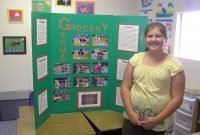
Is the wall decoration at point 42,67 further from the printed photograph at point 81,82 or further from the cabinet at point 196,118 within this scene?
the cabinet at point 196,118

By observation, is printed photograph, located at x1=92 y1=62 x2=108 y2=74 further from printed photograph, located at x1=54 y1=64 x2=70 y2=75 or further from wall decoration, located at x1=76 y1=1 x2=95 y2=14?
wall decoration, located at x1=76 y1=1 x2=95 y2=14

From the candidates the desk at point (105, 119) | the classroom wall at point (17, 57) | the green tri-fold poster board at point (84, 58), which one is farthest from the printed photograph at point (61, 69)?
the classroom wall at point (17, 57)

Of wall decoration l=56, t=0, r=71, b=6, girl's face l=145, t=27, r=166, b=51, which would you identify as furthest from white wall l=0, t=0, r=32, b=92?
girl's face l=145, t=27, r=166, b=51

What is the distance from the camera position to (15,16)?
11.7 feet

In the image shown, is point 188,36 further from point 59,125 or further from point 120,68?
point 59,125

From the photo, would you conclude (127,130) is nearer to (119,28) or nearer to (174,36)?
(119,28)

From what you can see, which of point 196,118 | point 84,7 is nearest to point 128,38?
point 196,118

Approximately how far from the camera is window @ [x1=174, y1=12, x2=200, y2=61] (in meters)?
3.21

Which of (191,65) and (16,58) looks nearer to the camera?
(191,65)

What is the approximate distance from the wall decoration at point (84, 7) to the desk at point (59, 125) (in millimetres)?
2284

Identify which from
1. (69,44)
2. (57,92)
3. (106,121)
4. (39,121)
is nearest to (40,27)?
(69,44)

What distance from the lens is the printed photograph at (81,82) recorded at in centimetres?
205

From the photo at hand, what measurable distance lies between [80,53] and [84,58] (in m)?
0.06

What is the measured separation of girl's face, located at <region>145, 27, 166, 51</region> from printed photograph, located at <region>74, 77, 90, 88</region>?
0.76 metres
